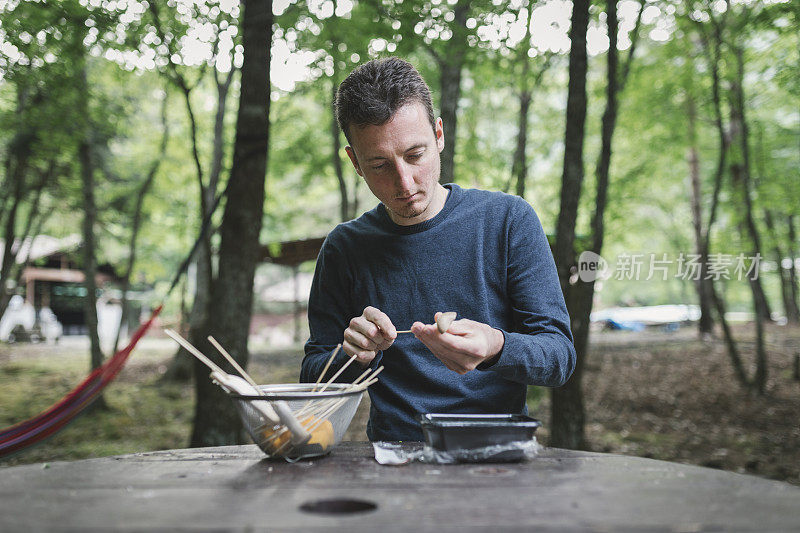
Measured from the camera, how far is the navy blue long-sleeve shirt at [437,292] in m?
1.85

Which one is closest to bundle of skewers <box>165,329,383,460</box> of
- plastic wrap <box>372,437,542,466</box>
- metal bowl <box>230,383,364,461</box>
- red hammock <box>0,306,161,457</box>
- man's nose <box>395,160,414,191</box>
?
metal bowl <box>230,383,364,461</box>

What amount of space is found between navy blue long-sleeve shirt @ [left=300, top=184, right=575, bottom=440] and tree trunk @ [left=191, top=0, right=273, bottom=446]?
187 cm

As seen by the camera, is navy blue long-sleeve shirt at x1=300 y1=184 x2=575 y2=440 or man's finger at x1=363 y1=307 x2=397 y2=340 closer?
man's finger at x1=363 y1=307 x2=397 y2=340

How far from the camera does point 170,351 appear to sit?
17.0 m

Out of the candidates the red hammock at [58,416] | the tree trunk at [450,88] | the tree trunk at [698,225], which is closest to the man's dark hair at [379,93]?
the red hammock at [58,416]

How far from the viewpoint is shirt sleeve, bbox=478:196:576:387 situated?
1.52m

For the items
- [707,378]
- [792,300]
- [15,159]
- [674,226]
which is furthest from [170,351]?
[792,300]

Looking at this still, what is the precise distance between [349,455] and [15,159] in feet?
31.7

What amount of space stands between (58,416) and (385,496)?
2.17m

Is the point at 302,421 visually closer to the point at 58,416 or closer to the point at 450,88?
the point at 58,416

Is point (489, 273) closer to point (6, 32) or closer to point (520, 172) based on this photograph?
point (6, 32)

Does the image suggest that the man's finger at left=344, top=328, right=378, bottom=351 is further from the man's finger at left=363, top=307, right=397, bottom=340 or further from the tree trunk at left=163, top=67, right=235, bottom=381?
the tree trunk at left=163, top=67, right=235, bottom=381

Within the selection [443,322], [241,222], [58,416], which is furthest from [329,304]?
[241,222]

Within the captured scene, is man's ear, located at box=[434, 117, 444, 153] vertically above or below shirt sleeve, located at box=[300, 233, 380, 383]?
above
